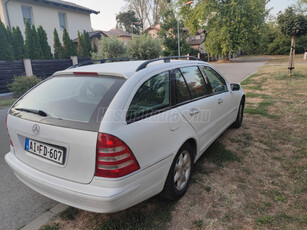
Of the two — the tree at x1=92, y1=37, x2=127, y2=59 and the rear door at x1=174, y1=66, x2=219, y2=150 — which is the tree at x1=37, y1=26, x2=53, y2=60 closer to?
the tree at x1=92, y1=37, x2=127, y2=59

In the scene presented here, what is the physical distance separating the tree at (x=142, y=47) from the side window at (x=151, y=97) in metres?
11.7

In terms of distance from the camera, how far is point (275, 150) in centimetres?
385

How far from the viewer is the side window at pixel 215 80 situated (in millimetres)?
3508

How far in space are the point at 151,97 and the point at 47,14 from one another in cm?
2069

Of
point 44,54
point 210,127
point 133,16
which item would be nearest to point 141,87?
point 210,127

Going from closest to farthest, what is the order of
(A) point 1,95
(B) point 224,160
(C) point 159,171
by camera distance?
(C) point 159,171 < (B) point 224,160 < (A) point 1,95

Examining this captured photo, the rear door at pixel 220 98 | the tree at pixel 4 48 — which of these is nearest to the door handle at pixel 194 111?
the rear door at pixel 220 98

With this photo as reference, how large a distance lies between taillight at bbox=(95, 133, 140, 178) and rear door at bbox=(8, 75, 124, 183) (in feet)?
0.18

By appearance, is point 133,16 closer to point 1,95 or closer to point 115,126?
point 1,95

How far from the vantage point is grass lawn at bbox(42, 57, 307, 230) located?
2205mm

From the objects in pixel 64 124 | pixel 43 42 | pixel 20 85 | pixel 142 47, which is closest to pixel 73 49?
pixel 43 42

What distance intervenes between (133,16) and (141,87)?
203ft

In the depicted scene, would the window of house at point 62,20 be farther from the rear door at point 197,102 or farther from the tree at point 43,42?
the rear door at point 197,102

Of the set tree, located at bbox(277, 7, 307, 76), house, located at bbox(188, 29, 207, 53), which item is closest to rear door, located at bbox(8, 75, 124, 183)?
tree, located at bbox(277, 7, 307, 76)
